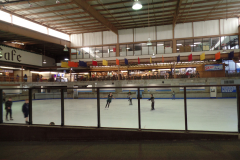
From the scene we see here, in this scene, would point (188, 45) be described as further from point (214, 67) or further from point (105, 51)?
point (105, 51)

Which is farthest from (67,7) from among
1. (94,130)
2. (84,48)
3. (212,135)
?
(212,135)

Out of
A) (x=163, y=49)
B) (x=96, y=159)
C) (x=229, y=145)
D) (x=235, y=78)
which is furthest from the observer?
(x=163, y=49)

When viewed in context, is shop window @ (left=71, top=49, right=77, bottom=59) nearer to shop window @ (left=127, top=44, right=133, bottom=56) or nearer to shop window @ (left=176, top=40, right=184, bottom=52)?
shop window @ (left=127, top=44, right=133, bottom=56)

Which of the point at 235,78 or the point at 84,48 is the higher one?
the point at 84,48

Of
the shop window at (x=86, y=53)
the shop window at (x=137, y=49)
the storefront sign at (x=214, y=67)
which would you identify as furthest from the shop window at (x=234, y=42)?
the shop window at (x=86, y=53)

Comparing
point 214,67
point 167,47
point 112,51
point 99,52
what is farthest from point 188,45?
point 99,52

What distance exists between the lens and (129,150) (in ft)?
11.4

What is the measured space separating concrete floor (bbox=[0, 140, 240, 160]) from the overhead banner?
23479 mm

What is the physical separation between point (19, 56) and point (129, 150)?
2758cm

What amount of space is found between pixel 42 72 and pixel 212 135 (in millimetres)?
37052

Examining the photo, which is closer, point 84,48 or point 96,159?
point 96,159

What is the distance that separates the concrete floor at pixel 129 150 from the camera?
10.2 ft

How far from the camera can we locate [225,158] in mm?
2930

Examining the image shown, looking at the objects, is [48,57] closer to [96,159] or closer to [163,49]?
[163,49]
